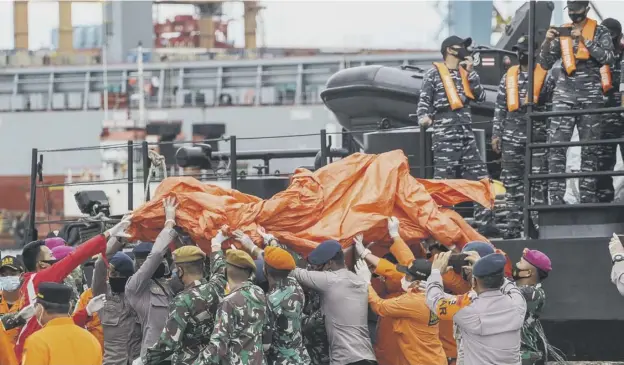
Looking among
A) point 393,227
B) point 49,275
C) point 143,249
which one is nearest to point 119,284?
point 143,249

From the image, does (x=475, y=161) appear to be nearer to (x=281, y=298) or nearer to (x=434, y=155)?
(x=434, y=155)

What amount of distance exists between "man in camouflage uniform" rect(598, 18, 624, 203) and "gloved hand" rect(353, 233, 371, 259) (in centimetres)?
226

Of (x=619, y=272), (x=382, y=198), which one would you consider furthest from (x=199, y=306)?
(x=619, y=272)

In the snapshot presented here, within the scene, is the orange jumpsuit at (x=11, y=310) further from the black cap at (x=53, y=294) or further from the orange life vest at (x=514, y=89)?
the orange life vest at (x=514, y=89)

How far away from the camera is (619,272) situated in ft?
28.7

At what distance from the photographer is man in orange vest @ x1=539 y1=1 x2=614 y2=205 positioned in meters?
10.2

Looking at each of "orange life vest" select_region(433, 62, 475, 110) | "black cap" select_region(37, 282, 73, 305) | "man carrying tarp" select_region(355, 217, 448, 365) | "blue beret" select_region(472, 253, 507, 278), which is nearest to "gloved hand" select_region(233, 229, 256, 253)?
"man carrying tarp" select_region(355, 217, 448, 365)

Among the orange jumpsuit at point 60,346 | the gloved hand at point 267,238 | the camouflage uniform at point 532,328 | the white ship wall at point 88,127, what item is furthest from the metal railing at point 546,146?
the white ship wall at point 88,127

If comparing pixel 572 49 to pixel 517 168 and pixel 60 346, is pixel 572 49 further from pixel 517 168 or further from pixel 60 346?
pixel 60 346

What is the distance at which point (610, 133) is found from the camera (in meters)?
10.5

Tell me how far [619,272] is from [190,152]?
6413 millimetres

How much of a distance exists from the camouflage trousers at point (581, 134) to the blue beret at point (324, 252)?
2480 mm

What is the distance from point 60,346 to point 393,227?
3.37 meters

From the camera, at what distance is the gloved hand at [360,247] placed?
923 cm
